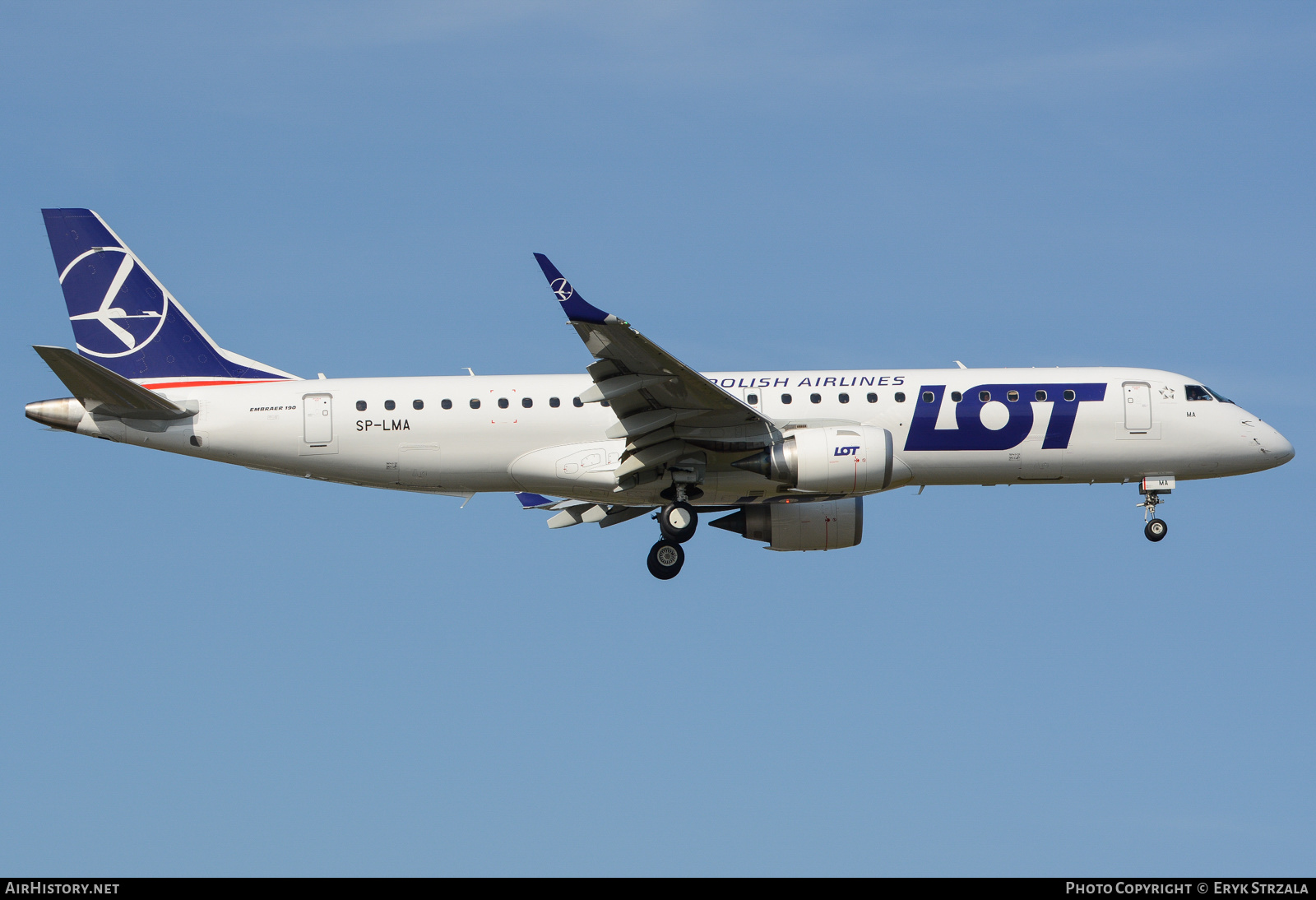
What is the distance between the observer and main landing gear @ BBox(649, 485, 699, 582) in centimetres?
3522

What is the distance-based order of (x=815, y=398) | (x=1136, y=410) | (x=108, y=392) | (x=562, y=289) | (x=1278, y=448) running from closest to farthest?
(x=562, y=289) < (x=108, y=392) < (x=815, y=398) < (x=1136, y=410) < (x=1278, y=448)

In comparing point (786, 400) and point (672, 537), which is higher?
point (786, 400)

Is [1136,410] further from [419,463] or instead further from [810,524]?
[419,463]

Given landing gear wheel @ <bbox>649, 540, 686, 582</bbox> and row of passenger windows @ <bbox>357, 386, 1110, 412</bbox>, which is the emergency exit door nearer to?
row of passenger windows @ <bbox>357, 386, 1110, 412</bbox>

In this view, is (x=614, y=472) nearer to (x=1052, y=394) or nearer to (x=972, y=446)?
(x=972, y=446)

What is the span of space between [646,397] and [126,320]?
42.8 feet

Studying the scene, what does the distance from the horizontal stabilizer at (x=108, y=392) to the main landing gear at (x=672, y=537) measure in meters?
11.4

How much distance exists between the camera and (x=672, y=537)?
117 feet

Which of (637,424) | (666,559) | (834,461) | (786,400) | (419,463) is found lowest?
(666,559)

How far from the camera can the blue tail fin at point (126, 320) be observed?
35.3 metres

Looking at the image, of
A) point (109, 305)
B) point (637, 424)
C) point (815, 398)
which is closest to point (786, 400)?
point (815, 398)

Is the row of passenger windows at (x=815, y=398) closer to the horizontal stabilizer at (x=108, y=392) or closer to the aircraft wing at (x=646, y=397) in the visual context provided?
the aircraft wing at (x=646, y=397)

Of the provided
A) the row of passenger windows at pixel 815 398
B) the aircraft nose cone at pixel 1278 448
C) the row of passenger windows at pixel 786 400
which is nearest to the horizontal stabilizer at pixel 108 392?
the row of passenger windows at pixel 786 400

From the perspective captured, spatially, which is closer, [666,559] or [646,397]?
[646,397]
